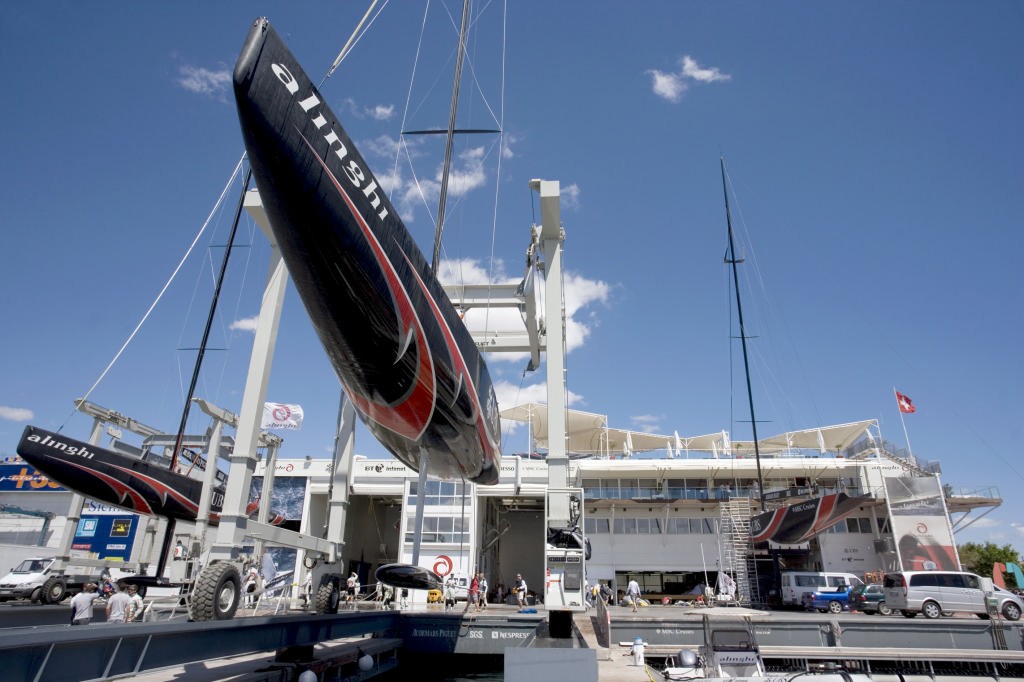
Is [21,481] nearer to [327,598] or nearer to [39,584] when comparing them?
[39,584]

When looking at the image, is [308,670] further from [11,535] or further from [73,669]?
[11,535]

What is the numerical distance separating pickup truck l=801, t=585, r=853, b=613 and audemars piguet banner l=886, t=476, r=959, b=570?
9.49 m

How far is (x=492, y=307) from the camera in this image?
13.6 meters

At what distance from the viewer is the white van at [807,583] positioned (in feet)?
74.4

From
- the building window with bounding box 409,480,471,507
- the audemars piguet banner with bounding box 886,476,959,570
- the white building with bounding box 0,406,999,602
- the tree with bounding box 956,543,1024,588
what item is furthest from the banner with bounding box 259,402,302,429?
the tree with bounding box 956,543,1024,588

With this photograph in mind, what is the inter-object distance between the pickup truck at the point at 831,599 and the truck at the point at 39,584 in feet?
82.2

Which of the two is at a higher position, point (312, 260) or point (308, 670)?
point (312, 260)

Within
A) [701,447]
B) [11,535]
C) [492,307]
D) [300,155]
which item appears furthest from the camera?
[701,447]

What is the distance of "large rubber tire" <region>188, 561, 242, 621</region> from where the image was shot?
7.88m

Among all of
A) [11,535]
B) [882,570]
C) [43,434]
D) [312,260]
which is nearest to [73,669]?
[312,260]

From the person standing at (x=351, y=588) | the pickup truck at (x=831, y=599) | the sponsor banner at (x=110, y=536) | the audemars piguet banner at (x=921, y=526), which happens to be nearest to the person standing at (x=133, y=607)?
the person standing at (x=351, y=588)

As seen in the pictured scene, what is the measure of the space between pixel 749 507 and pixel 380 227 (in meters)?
30.0

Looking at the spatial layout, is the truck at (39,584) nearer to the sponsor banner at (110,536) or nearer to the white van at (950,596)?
the sponsor banner at (110,536)

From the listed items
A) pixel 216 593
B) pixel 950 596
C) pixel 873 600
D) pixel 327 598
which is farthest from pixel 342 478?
pixel 873 600
